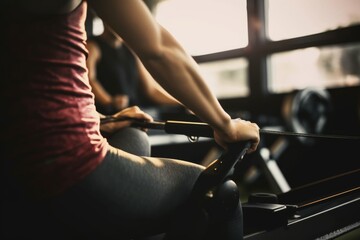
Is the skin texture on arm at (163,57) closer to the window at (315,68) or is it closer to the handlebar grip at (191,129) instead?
the handlebar grip at (191,129)

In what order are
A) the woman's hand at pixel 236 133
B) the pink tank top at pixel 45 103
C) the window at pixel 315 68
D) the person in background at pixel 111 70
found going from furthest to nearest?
the window at pixel 315 68 < the person in background at pixel 111 70 < the woman's hand at pixel 236 133 < the pink tank top at pixel 45 103

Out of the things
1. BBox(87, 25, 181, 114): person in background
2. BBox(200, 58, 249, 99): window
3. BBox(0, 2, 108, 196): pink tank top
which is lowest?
BBox(200, 58, 249, 99): window

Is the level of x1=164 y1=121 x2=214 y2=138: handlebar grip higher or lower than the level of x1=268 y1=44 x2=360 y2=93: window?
higher

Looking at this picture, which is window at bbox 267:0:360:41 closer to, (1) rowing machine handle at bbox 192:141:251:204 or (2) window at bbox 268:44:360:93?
(2) window at bbox 268:44:360:93

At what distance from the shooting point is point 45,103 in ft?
2.44

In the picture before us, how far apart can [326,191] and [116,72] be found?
186cm

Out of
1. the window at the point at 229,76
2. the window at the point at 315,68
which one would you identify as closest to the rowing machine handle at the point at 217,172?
the window at the point at 315,68

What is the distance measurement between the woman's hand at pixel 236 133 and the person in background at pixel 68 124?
0.22 feet

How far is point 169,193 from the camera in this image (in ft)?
2.86

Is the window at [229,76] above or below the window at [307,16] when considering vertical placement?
below

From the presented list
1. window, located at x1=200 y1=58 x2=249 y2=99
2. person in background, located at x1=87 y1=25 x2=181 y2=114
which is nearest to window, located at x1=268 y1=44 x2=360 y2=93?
window, located at x1=200 y1=58 x2=249 y2=99

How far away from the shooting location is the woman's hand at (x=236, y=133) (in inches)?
35.2

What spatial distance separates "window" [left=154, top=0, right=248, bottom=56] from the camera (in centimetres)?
407

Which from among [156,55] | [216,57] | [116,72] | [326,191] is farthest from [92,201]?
[216,57]
